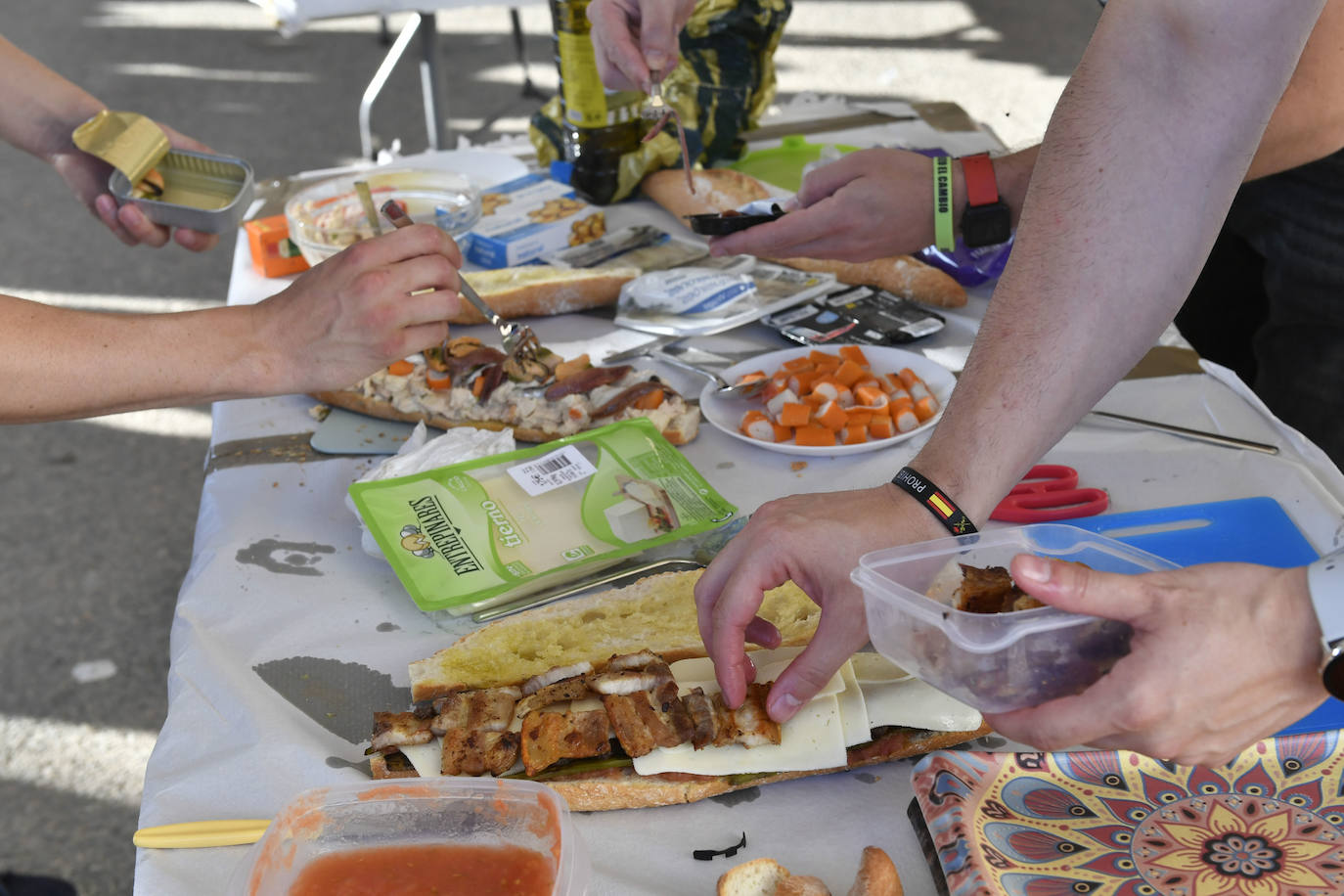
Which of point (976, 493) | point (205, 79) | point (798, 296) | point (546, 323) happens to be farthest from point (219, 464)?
point (205, 79)

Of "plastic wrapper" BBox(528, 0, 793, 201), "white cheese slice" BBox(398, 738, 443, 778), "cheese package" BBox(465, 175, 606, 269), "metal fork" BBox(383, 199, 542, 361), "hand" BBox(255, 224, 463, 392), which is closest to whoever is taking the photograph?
"white cheese slice" BBox(398, 738, 443, 778)

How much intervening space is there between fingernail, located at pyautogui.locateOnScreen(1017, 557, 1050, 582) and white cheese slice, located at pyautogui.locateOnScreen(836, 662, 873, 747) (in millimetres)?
395

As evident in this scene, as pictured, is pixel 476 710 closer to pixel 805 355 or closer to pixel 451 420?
pixel 451 420

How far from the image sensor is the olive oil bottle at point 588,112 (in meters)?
2.59

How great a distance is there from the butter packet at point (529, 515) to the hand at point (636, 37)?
853 millimetres

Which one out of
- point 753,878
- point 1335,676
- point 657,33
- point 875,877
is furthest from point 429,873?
point 657,33

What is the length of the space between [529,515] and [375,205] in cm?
111

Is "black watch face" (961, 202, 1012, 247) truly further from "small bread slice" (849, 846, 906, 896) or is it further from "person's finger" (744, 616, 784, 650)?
"small bread slice" (849, 846, 906, 896)

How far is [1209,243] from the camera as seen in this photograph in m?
1.29

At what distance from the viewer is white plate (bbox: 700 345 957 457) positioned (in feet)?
6.16

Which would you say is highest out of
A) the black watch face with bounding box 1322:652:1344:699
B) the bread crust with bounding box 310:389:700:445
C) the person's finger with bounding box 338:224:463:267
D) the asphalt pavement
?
the black watch face with bounding box 1322:652:1344:699

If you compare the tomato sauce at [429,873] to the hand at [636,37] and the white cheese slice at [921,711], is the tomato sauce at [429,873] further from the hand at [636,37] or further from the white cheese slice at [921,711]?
the hand at [636,37]

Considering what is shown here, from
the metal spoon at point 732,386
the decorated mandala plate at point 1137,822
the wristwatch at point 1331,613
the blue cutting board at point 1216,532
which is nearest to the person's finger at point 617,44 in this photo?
the metal spoon at point 732,386

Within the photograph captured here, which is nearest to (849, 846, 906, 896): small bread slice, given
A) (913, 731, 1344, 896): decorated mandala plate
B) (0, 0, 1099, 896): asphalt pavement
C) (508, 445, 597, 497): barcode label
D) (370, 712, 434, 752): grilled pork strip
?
(913, 731, 1344, 896): decorated mandala plate
